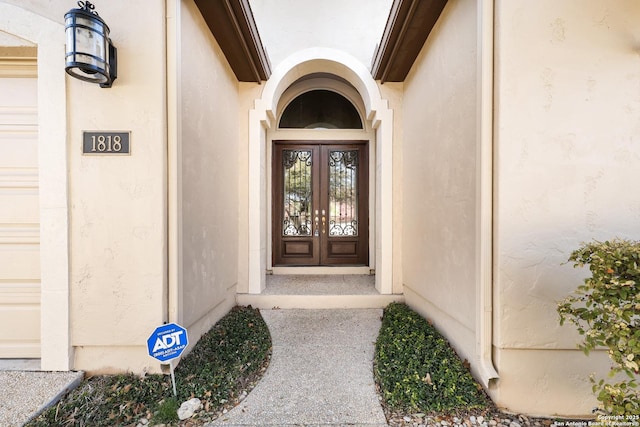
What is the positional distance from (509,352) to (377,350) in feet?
3.62

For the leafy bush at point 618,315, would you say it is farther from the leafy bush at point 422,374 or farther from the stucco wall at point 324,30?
the stucco wall at point 324,30

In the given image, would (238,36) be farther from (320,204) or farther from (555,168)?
(555,168)

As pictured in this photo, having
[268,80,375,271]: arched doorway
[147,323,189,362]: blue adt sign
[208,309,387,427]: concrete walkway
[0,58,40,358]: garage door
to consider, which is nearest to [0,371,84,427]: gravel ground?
[0,58,40,358]: garage door

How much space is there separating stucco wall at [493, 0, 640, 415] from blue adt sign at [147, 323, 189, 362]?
7.78 ft

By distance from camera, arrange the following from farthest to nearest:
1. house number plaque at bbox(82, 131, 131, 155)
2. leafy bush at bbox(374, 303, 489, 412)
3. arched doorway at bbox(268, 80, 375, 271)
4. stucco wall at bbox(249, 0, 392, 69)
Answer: arched doorway at bbox(268, 80, 375, 271) < stucco wall at bbox(249, 0, 392, 69) < house number plaque at bbox(82, 131, 131, 155) < leafy bush at bbox(374, 303, 489, 412)

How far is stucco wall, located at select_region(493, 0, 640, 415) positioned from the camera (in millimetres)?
1975

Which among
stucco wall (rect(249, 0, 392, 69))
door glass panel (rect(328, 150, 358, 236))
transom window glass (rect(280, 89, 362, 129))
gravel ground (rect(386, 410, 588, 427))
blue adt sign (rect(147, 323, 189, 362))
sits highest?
stucco wall (rect(249, 0, 392, 69))

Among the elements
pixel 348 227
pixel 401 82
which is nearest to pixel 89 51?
pixel 401 82

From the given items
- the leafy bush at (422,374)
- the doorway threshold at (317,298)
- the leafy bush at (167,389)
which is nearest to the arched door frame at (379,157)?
the doorway threshold at (317,298)

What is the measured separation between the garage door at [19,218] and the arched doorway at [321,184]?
3.17 m

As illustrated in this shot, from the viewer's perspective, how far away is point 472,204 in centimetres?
221

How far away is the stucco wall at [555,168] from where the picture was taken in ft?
6.48

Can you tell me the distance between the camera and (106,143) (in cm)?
Answer: 216

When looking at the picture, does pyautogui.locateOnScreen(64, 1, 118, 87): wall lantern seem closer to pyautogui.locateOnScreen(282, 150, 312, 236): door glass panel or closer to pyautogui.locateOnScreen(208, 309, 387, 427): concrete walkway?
pyautogui.locateOnScreen(208, 309, 387, 427): concrete walkway
